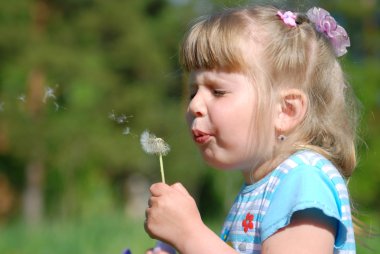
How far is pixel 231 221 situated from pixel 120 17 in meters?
15.2

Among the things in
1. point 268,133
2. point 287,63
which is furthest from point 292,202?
point 287,63

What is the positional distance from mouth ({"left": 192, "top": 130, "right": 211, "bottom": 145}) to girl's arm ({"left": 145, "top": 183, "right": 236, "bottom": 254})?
136 millimetres

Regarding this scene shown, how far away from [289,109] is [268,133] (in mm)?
85

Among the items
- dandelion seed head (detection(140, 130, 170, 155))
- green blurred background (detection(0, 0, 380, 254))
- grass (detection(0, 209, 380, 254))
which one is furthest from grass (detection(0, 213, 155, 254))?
green blurred background (detection(0, 0, 380, 254))

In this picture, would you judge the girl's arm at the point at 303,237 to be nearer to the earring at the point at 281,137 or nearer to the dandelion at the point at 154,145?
the earring at the point at 281,137

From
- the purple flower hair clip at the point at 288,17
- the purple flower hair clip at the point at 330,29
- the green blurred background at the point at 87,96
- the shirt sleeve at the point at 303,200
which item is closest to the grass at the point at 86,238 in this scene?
the purple flower hair clip at the point at 330,29

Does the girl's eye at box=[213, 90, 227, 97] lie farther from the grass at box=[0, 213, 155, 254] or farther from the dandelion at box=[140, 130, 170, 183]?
the grass at box=[0, 213, 155, 254]

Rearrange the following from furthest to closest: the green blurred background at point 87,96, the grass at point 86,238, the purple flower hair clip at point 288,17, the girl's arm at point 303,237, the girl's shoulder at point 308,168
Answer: the green blurred background at point 87,96 < the grass at point 86,238 < the purple flower hair clip at point 288,17 < the girl's shoulder at point 308,168 < the girl's arm at point 303,237


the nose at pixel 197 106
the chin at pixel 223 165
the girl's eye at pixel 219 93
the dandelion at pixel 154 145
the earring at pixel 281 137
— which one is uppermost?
the girl's eye at pixel 219 93

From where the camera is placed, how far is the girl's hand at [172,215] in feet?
6.03

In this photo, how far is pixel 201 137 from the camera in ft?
6.49

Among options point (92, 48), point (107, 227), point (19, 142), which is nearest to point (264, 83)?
point (107, 227)

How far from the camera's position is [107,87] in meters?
16.6

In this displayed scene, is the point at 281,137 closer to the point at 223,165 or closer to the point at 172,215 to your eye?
the point at 223,165
